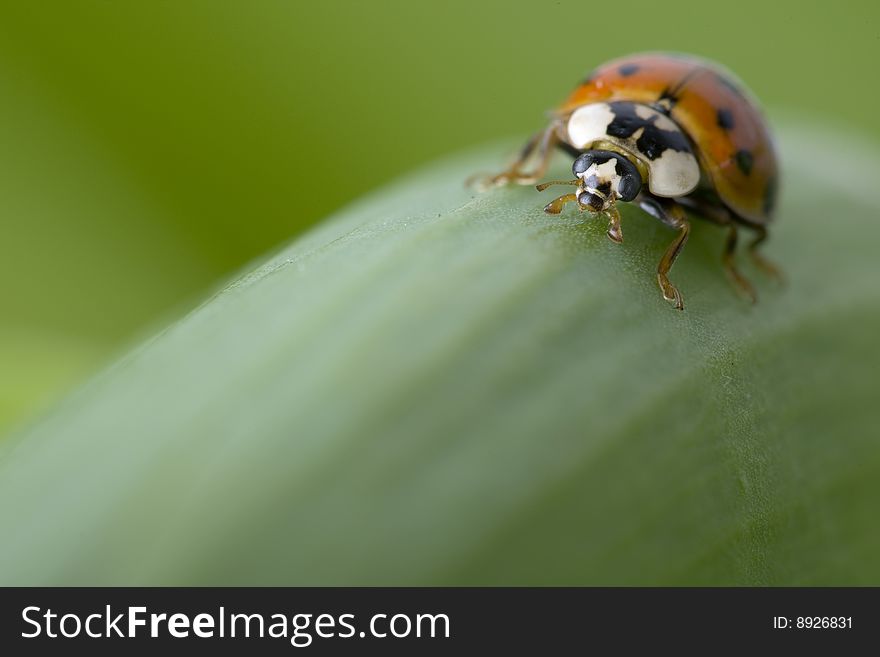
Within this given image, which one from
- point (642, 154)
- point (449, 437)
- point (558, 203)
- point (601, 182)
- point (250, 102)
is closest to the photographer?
point (449, 437)

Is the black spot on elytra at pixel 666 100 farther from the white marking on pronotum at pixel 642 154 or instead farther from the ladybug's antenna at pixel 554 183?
the ladybug's antenna at pixel 554 183

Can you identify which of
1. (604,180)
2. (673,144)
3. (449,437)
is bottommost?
(449,437)

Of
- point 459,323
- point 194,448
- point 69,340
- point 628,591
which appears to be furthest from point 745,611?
point 69,340

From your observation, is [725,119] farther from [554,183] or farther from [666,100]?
[554,183]

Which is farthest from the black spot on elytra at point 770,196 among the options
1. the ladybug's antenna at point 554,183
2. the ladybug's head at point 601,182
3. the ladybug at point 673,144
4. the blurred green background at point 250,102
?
the blurred green background at point 250,102

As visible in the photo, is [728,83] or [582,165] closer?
[582,165]

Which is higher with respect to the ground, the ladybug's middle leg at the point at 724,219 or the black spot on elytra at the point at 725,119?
the black spot on elytra at the point at 725,119

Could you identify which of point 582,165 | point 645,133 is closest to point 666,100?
point 645,133
